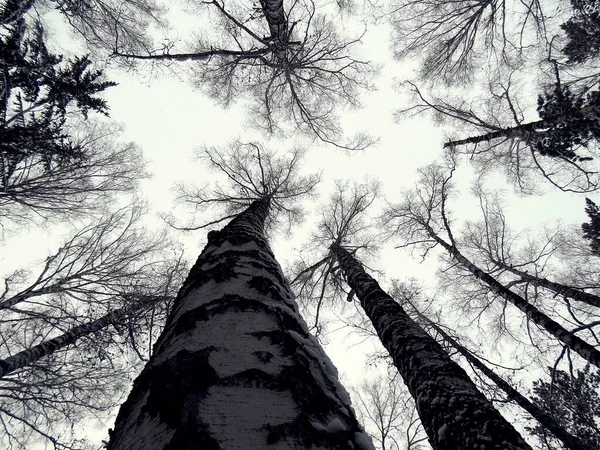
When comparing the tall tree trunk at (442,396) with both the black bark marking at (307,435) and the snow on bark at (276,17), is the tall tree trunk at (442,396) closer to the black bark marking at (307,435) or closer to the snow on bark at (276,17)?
the black bark marking at (307,435)

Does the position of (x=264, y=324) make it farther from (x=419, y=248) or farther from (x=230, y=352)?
(x=419, y=248)

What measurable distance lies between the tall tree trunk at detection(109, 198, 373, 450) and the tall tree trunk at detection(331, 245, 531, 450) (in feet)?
3.45

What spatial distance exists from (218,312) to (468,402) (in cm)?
164

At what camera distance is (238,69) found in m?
7.63

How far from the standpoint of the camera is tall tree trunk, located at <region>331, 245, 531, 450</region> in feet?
5.19

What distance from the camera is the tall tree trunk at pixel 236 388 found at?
66cm

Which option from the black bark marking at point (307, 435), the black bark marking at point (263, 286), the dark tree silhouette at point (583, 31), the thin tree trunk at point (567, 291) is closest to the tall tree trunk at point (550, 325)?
the thin tree trunk at point (567, 291)

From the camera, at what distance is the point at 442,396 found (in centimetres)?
195

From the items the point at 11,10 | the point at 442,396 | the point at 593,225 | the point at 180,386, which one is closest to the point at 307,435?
the point at 180,386

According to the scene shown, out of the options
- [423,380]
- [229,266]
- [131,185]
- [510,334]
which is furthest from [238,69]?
[510,334]

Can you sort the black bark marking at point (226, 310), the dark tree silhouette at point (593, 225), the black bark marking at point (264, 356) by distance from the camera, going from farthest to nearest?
the dark tree silhouette at point (593, 225)
the black bark marking at point (226, 310)
the black bark marking at point (264, 356)

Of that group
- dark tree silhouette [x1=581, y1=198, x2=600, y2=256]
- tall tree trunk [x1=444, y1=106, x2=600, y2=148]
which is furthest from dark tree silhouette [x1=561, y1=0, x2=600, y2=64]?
dark tree silhouette [x1=581, y1=198, x2=600, y2=256]

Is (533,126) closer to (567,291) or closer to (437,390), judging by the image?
(567,291)

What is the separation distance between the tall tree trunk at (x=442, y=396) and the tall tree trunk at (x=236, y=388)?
1053 mm
